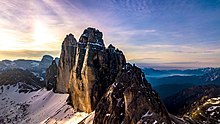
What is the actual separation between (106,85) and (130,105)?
39.4 metres

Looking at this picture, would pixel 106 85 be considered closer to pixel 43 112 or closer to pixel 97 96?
pixel 97 96

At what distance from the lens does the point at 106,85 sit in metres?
99.9

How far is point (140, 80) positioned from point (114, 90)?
36.4 ft

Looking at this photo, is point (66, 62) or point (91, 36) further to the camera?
point (66, 62)

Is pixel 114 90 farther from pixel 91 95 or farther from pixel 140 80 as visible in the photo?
pixel 91 95

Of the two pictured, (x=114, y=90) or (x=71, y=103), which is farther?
(x=71, y=103)

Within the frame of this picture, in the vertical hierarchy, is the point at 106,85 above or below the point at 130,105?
above

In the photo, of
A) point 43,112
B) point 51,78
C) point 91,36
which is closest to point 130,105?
point 91,36

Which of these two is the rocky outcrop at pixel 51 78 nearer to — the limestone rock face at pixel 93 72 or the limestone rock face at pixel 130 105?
the limestone rock face at pixel 93 72

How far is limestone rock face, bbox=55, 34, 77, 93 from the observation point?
144m

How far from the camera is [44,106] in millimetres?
138375

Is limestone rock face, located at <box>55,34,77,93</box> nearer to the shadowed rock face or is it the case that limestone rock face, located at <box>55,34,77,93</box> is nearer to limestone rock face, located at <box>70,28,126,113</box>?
the shadowed rock face

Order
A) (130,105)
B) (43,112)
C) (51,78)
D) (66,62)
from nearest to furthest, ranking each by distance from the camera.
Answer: (130,105) → (43,112) → (66,62) → (51,78)

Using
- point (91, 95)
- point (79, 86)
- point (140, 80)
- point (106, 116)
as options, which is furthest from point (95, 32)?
point (106, 116)
